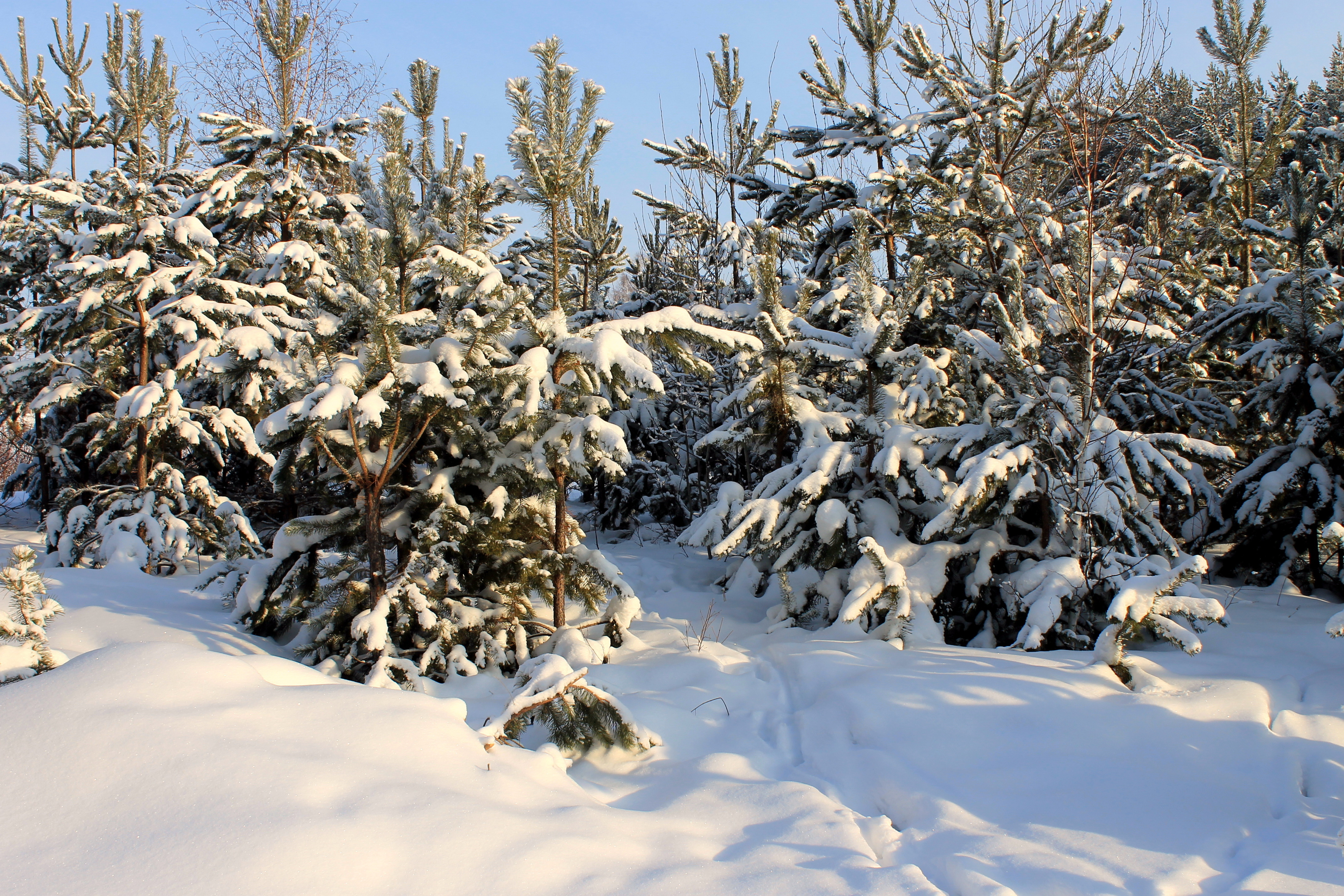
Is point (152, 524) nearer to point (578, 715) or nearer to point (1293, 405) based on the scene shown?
point (578, 715)

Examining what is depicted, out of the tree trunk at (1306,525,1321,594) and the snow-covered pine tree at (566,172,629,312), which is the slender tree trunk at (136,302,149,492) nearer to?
the snow-covered pine tree at (566,172,629,312)

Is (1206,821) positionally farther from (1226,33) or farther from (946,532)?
(1226,33)

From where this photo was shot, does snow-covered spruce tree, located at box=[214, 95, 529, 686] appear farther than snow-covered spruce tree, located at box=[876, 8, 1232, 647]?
No

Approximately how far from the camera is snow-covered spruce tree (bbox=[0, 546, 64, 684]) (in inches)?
103

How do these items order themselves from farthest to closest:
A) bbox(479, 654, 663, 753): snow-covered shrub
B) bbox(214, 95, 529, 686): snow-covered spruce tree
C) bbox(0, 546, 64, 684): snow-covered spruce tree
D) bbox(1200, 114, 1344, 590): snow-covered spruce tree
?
bbox(1200, 114, 1344, 590): snow-covered spruce tree → bbox(214, 95, 529, 686): snow-covered spruce tree → bbox(479, 654, 663, 753): snow-covered shrub → bbox(0, 546, 64, 684): snow-covered spruce tree

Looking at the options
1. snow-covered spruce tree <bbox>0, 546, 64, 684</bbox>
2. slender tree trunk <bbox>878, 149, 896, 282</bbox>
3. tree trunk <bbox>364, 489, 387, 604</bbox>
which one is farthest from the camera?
slender tree trunk <bbox>878, 149, 896, 282</bbox>

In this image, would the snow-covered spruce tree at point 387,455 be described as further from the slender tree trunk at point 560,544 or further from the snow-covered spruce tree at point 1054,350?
the snow-covered spruce tree at point 1054,350

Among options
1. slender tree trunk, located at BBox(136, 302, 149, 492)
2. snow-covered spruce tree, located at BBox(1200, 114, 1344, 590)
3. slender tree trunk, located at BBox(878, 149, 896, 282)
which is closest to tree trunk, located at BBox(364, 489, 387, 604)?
slender tree trunk, located at BBox(136, 302, 149, 492)

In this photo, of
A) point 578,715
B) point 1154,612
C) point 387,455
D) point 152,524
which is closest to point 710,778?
point 578,715

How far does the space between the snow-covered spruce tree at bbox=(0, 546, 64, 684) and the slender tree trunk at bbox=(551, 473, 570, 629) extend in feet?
8.72

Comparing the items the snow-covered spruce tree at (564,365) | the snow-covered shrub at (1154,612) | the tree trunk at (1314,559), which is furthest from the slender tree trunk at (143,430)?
the tree trunk at (1314,559)

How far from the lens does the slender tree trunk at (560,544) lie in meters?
4.96

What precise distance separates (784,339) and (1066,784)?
365cm

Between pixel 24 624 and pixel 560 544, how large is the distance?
9.16 feet
